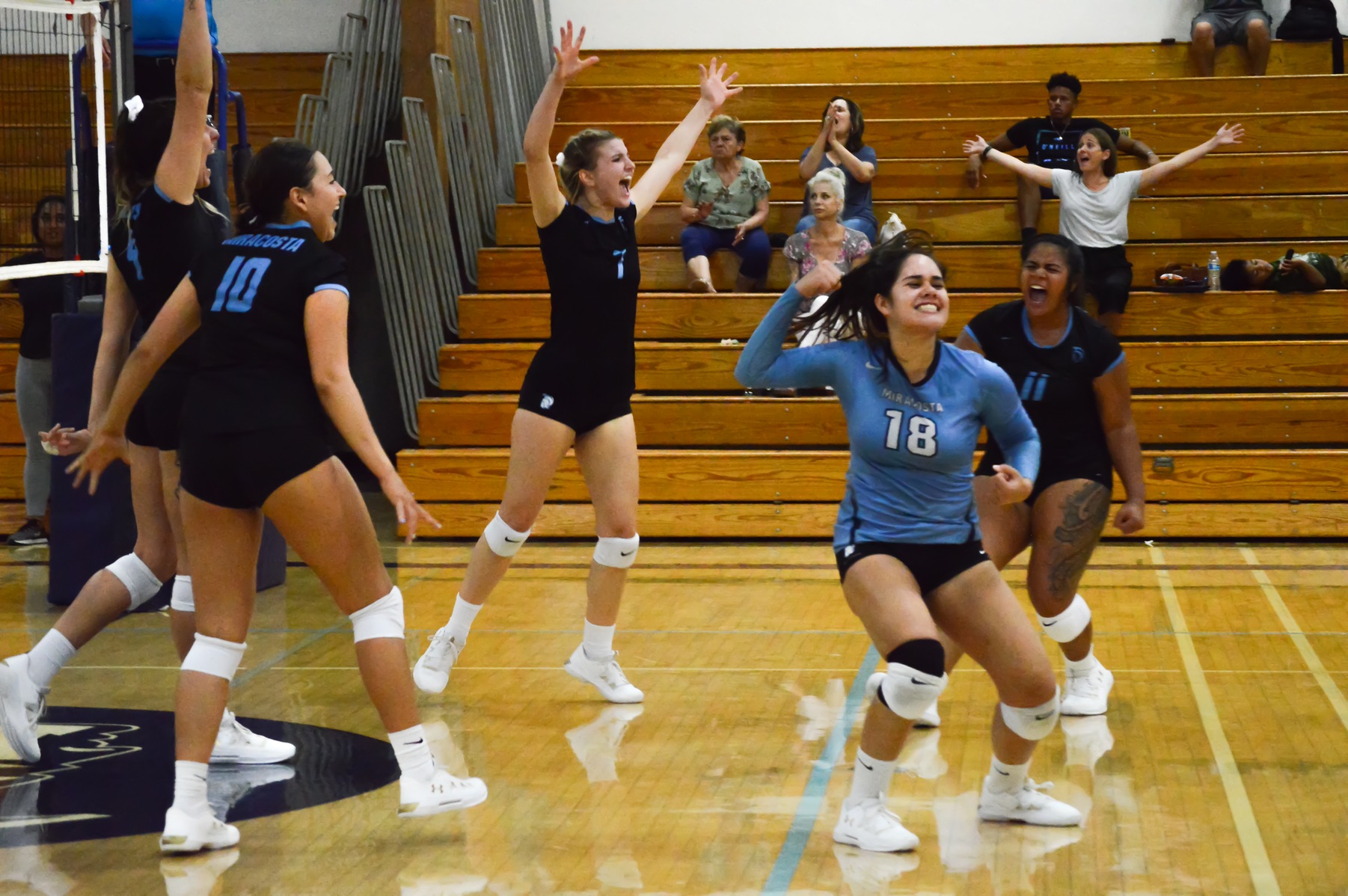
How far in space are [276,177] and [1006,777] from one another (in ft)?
7.24

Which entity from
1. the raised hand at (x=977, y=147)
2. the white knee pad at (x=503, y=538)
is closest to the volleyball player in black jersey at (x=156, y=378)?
the white knee pad at (x=503, y=538)

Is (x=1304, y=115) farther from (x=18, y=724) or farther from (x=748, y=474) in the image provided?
(x=18, y=724)

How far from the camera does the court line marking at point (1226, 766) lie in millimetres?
3424

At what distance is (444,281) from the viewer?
9516mm

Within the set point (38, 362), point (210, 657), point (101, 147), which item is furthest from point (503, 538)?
point (38, 362)

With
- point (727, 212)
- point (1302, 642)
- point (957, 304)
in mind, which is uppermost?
point (727, 212)

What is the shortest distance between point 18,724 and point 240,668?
1.32 metres

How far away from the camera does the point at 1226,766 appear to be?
4262 millimetres

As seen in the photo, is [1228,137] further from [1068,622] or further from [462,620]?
[462,620]

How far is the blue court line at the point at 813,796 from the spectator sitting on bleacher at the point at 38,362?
4.86 meters

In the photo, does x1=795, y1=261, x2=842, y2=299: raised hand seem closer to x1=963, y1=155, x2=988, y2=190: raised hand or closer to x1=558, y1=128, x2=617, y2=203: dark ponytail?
x1=558, y1=128, x2=617, y2=203: dark ponytail

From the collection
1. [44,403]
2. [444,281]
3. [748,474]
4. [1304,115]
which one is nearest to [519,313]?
[444,281]

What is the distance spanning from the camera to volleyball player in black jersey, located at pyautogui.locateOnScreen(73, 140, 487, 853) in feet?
11.2

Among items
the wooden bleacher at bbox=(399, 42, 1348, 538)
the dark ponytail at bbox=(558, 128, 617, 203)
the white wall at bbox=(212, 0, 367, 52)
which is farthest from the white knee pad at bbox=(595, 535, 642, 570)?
the white wall at bbox=(212, 0, 367, 52)
